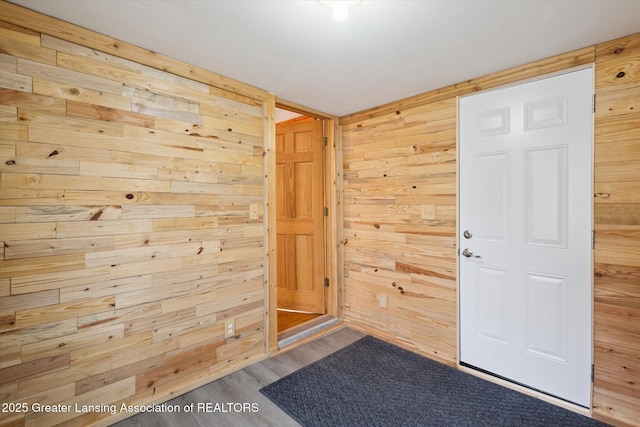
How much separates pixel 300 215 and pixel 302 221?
0.08m

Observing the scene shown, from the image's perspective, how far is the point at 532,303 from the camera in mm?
2098

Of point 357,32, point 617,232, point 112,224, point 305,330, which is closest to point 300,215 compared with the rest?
point 305,330

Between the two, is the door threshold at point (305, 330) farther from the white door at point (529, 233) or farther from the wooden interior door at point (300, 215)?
the white door at point (529, 233)

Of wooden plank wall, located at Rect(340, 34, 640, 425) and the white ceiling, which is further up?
the white ceiling

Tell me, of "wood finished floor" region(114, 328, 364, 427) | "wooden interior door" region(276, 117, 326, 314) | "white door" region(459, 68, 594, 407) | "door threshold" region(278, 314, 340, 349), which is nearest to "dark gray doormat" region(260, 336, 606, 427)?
"wood finished floor" region(114, 328, 364, 427)

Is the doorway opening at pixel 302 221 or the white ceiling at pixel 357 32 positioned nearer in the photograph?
the white ceiling at pixel 357 32

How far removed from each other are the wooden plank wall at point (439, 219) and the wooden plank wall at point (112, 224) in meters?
1.30

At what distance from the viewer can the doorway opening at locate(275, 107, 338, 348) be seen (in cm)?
345

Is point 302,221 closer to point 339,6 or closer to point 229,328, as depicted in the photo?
point 229,328

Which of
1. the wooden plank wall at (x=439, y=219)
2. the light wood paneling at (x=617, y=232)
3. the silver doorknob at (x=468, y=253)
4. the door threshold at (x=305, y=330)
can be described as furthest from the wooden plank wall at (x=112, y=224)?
the light wood paneling at (x=617, y=232)

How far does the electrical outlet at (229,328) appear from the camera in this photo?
235cm

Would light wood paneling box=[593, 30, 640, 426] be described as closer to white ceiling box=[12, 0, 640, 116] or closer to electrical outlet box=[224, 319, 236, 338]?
white ceiling box=[12, 0, 640, 116]

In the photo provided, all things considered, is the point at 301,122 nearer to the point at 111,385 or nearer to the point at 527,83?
the point at 527,83

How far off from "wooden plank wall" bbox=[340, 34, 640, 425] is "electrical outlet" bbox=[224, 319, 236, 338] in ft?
4.65
